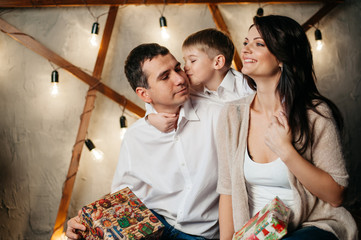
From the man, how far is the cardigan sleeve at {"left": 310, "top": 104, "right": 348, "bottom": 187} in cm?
65

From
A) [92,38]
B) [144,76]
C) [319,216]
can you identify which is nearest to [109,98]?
[92,38]

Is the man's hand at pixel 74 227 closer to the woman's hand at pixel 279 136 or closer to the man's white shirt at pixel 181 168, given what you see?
the man's white shirt at pixel 181 168

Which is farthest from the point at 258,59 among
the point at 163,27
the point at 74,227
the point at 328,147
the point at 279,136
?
the point at 163,27

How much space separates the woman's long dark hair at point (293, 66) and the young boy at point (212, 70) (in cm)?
56

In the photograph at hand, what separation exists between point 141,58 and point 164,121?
0.44 meters

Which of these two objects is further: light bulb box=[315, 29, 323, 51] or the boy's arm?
light bulb box=[315, 29, 323, 51]

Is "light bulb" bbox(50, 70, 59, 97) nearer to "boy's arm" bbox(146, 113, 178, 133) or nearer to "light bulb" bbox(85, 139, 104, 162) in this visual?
"light bulb" bbox(85, 139, 104, 162)

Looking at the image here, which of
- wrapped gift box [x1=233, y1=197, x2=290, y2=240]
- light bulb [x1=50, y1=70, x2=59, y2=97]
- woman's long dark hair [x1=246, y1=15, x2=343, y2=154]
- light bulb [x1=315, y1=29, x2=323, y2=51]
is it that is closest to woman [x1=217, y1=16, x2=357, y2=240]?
woman's long dark hair [x1=246, y1=15, x2=343, y2=154]

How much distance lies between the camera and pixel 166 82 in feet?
6.14

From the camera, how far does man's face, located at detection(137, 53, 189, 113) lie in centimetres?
185

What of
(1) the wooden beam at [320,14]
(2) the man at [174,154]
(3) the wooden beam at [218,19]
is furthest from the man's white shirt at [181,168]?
(1) the wooden beam at [320,14]

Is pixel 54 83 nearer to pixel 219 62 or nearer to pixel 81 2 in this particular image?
pixel 81 2

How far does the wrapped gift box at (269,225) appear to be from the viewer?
1.16m

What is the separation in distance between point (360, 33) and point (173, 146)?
106 inches
